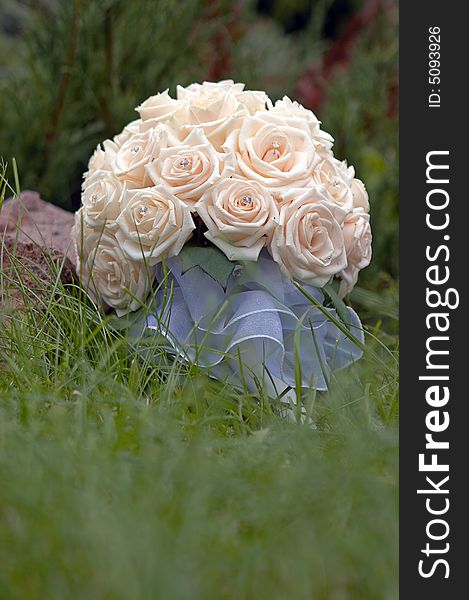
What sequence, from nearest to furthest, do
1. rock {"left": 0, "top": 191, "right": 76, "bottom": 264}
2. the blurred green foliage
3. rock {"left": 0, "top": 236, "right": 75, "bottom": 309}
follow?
rock {"left": 0, "top": 236, "right": 75, "bottom": 309}
rock {"left": 0, "top": 191, "right": 76, "bottom": 264}
the blurred green foliage

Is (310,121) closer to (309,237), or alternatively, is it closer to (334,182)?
(334,182)

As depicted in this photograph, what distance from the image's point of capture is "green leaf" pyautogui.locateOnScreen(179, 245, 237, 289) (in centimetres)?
166

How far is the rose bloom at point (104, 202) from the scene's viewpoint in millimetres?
1742

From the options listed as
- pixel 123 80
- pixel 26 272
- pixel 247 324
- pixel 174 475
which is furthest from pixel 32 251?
pixel 123 80

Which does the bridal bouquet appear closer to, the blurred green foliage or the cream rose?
the cream rose

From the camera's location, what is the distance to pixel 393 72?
376 cm

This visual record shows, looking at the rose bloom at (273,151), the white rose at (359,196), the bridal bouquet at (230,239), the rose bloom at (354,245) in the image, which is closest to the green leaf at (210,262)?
the bridal bouquet at (230,239)

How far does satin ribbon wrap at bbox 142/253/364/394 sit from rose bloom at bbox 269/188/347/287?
0.18ft

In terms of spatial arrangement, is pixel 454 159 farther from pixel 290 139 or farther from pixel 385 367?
pixel 385 367

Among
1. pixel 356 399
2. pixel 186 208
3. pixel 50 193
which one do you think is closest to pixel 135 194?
pixel 186 208

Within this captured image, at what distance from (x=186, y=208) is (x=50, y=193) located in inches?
55.3

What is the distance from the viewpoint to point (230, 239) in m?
1.66

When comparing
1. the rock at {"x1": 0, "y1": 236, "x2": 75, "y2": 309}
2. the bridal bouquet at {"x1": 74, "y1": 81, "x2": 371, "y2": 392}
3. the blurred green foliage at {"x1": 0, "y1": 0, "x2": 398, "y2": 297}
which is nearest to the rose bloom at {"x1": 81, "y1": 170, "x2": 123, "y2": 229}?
the bridal bouquet at {"x1": 74, "y1": 81, "x2": 371, "y2": 392}

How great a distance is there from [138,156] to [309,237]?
0.40m
